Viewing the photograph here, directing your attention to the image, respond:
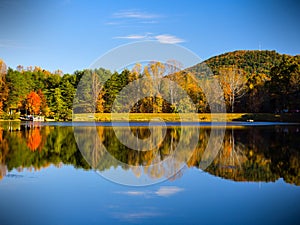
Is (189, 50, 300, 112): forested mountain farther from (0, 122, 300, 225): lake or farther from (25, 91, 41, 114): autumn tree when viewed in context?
(0, 122, 300, 225): lake

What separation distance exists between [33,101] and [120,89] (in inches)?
456

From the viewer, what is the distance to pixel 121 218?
22.4 feet

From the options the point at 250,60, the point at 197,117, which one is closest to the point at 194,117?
the point at 197,117

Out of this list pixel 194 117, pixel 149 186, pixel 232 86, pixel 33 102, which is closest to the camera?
pixel 149 186

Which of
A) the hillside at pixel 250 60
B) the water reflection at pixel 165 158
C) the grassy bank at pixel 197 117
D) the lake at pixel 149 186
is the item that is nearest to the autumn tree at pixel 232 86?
the grassy bank at pixel 197 117

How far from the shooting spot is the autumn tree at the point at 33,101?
5459 centimetres

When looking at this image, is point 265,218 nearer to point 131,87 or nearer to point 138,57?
point 138,57

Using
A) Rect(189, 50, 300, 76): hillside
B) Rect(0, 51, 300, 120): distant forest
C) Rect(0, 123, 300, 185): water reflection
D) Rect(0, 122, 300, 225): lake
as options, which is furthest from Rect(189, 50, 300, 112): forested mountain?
Rect(0, 122, 300, 225): lake

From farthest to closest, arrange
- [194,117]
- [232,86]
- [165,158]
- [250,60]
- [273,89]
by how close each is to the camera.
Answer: [250,60]
[232,86]
[273,89]
[194,117]
[165,158]

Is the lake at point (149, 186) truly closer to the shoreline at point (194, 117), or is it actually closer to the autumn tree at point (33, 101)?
the shoreline at point (194, 117)

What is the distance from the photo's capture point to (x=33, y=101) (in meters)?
54.6

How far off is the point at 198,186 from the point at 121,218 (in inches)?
124

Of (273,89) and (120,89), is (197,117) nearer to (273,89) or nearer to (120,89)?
(273,89)

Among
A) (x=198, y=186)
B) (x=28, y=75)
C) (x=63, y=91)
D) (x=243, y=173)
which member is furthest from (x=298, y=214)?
(x=28, y=75)
